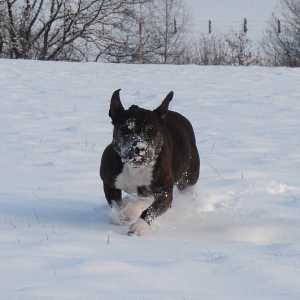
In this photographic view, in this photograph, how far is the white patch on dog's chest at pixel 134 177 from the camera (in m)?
4.85

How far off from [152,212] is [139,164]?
1.55 ft

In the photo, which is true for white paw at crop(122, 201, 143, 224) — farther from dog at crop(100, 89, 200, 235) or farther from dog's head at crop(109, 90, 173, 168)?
dog's head at crop(109, 90, 173, 168)

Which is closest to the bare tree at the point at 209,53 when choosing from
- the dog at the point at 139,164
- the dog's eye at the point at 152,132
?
the dog at the point at 139,164

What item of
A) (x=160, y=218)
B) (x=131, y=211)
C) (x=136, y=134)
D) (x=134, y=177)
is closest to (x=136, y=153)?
(x=136, y=134)

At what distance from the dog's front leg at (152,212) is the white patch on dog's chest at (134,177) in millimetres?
167

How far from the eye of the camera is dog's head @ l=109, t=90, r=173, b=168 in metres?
4.51

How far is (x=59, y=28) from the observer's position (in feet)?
124

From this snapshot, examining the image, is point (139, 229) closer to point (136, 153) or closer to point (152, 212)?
point (152, 212)

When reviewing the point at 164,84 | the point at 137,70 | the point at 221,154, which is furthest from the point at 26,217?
the point at 137,70

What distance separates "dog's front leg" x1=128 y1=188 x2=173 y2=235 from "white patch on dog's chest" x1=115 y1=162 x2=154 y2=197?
17 cm

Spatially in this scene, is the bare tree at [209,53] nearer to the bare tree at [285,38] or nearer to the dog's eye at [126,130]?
the bare tree at [285,38]

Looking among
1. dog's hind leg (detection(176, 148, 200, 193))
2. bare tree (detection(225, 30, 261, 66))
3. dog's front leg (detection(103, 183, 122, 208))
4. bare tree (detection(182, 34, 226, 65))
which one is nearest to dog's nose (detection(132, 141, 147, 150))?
dog's front leg (detection(103, 183, 122, 208))

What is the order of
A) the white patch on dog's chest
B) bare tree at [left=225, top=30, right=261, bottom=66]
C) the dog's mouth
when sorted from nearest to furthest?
the dog's mouth, the white patch on dog's chest, bare tree at [left=225, top=30, right=261, bottom=66]

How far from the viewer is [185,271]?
3.22 metres
